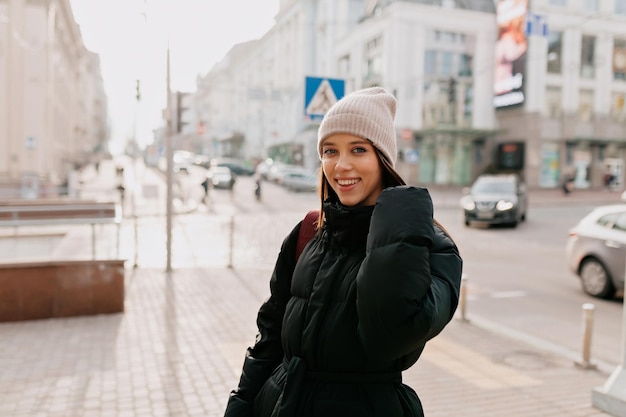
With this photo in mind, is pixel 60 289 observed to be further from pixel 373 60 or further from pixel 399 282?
pixel 373 60

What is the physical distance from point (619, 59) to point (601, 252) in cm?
4025

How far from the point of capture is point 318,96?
859 centimetres

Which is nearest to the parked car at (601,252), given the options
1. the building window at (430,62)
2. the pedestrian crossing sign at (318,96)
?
the pedestrian crossing sign at (318,96)

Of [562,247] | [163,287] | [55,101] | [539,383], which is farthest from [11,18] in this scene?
[539,383]

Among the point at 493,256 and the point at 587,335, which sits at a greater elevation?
the point at 587,335

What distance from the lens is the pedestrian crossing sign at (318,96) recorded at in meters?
8.53

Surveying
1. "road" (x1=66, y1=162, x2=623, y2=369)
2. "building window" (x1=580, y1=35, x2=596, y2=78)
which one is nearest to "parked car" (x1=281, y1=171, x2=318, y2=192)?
"road" (x1=66, y1=162, x2=623, y2=369)

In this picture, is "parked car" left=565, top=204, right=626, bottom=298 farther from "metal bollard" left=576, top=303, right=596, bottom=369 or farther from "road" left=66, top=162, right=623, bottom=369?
"metal bollard" left=576, top=303, right=596, bottom=369

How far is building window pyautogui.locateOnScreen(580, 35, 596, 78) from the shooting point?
41.4 meters

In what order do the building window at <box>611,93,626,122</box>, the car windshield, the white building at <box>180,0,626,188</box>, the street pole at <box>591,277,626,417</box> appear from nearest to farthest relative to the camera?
1. the street pole at <box>591,277,626,417</box>
2. the car windshield
3. the white building at <box>180,0,626,188</box>
4. the building window at <box>611,93,626,122</box>

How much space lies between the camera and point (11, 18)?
2905 centimetres

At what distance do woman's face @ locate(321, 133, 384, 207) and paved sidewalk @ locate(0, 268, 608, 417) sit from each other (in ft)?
10.2

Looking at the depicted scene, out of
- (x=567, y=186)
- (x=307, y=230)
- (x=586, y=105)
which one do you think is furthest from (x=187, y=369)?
(x=586, y=105)

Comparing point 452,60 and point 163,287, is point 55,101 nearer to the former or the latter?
point 452,60
